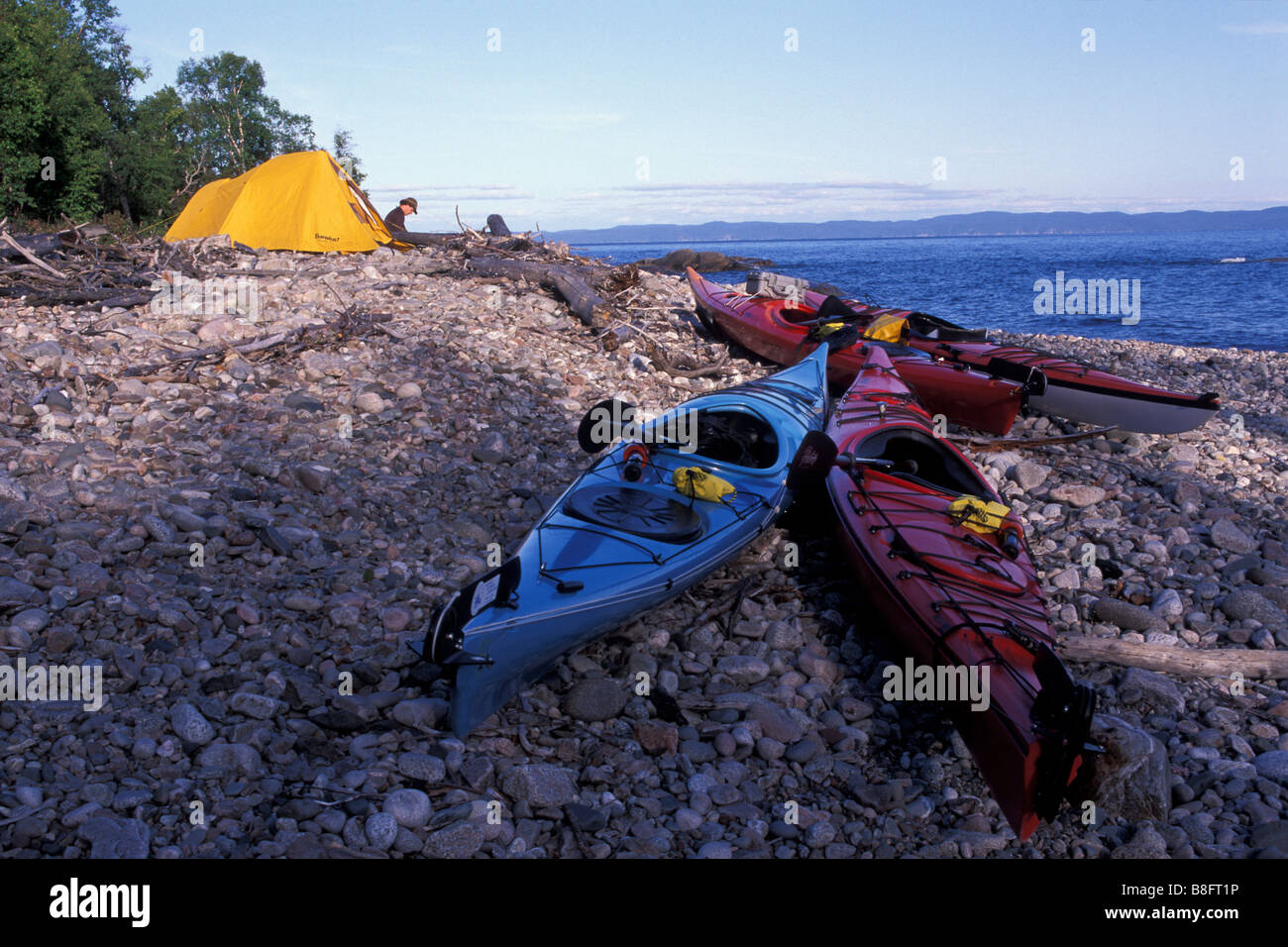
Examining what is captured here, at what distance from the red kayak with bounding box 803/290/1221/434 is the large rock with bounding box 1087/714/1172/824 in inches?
224

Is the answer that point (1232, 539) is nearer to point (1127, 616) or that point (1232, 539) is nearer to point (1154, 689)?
point (1127, 616)

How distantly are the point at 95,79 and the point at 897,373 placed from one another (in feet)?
104

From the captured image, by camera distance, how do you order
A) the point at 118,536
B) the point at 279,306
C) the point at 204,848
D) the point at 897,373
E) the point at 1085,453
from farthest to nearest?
the point at 279,306 → the point at 897,373 → the point at 1085,453 → the point at 118,536 → the point at 204,848

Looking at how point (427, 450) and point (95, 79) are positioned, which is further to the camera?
point (95, 79)

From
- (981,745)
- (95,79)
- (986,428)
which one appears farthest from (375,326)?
(95,79)

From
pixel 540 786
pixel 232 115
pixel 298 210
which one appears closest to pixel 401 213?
pixel 298 210

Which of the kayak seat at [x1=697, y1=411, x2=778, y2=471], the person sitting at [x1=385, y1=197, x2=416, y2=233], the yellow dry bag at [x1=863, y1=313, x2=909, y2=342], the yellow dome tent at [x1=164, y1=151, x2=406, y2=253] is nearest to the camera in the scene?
the kayak seat at [x1=697, y1=411, x2=778, y2=471]

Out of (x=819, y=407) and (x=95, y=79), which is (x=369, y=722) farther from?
(x=95, y=79)

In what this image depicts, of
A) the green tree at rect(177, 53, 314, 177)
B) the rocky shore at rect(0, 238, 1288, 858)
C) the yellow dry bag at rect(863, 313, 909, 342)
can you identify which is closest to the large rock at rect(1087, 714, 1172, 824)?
the rocky shore at rect(0, 238, 1288, 858)

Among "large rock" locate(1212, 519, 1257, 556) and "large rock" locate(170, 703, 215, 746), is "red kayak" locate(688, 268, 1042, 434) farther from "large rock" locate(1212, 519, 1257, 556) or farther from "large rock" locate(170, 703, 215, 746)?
"large rock" locate(170, 703, 215, 746)

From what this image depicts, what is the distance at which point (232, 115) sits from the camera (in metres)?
36.3

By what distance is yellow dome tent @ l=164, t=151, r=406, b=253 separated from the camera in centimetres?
1410

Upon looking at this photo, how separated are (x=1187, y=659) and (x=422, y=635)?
4688 millimetres
